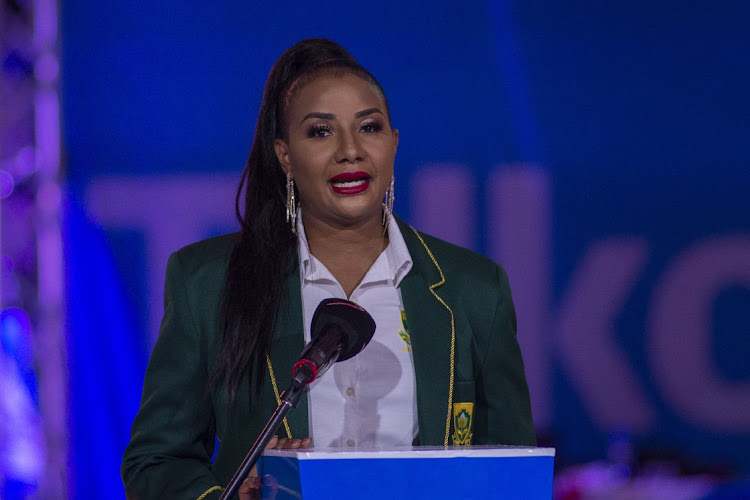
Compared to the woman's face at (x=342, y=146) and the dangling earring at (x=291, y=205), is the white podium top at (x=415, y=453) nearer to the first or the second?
the woman's face at (x=342, y=146)

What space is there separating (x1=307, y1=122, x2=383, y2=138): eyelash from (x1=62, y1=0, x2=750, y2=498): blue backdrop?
96.8 inches

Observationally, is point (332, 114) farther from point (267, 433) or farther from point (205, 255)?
point (267, 433)

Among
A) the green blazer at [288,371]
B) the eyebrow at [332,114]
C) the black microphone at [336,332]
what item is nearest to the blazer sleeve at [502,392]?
the green blazer at [288,371]

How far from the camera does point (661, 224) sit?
4781 millimetres

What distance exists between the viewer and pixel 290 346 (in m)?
2.05

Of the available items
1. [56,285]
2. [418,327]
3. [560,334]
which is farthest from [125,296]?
[418,327]

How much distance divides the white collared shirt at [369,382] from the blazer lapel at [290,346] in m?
0.02

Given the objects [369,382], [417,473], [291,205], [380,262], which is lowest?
[417,473]

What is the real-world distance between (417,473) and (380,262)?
94 cm

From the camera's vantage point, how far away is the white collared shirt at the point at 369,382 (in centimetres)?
199

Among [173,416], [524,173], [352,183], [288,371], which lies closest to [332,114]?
[352,183]

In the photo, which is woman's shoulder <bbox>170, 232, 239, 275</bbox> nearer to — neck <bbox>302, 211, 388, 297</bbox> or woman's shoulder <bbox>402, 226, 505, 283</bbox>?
neck <bbox>302, 211, 388, 297</bbox>

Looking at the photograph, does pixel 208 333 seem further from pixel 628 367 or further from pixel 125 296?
pixel 628 367

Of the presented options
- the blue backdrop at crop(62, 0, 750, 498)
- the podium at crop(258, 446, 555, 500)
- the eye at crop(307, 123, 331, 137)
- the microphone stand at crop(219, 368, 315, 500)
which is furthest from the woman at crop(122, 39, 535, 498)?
the blue backdrop at crop(62, 0, 750, 498)
